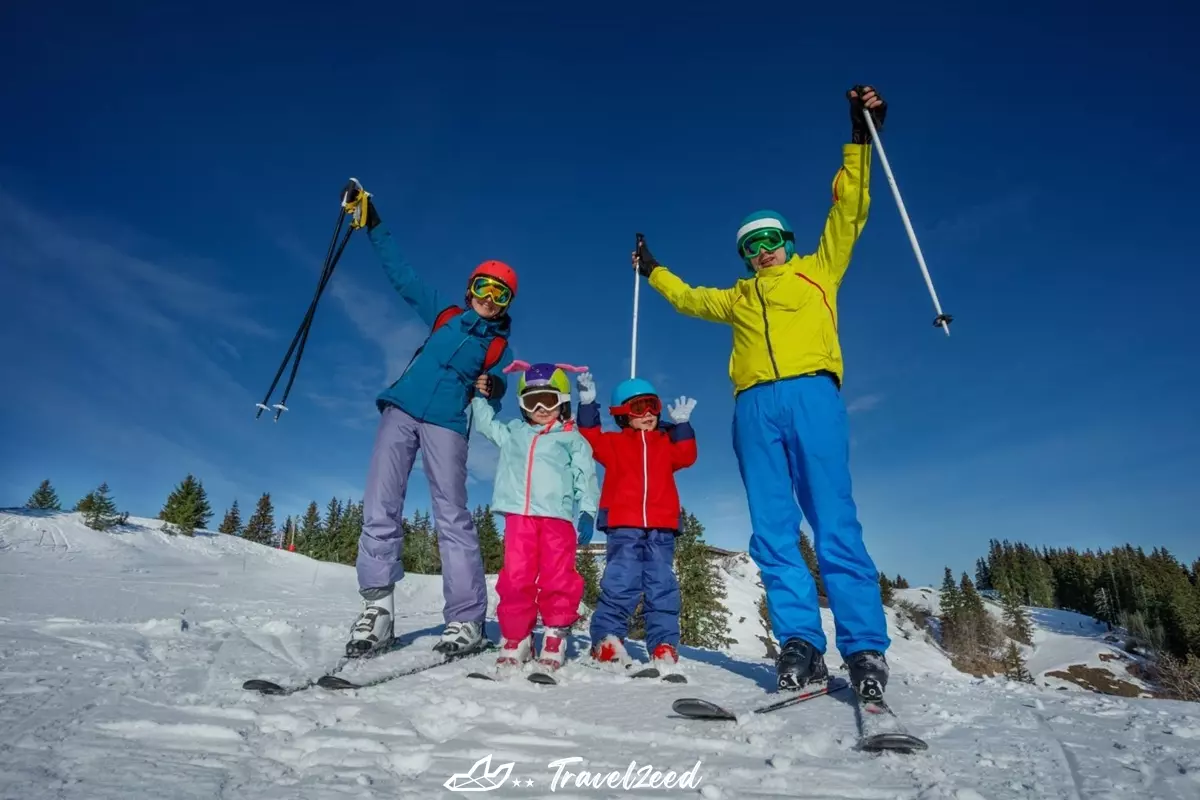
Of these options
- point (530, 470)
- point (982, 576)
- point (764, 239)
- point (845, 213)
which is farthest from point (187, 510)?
point (982, 576)

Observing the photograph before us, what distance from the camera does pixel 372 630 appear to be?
14.8ft

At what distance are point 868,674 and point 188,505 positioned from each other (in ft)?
197

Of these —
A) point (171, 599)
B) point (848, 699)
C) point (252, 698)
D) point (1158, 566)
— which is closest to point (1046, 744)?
point (848, 699)

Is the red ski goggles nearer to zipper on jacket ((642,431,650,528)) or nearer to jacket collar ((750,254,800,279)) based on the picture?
zipper on jacket ((642,431,650,528))

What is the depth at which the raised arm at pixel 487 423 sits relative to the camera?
17.0 ft

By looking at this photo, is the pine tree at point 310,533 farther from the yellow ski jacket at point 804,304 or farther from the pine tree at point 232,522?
the yellow ski jacket at point 804,304

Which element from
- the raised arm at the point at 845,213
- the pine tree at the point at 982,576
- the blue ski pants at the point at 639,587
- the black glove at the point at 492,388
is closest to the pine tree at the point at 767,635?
the blue ski pants at the point at 639,587

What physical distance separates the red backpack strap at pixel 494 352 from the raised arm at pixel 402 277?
65cm

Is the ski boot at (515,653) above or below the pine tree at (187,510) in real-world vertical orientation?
below

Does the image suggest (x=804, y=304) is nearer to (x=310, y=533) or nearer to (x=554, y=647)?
(x=554, y=647)

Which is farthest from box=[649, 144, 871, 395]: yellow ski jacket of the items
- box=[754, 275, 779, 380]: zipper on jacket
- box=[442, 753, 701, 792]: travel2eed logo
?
box=[442, 753, 701, 792]: travel2eed logo

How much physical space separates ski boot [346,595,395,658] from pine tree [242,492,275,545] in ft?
278

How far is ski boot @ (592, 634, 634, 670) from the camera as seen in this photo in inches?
185

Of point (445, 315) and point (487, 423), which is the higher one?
point (445, 315)
